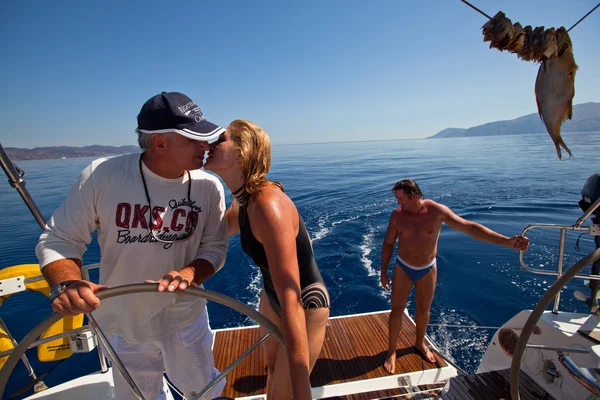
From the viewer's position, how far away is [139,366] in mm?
1624

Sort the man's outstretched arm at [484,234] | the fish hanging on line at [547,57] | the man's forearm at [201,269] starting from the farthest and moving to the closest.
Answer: the man's outstretched arm at [484,234], the man's forearm at [201,269], the fish hanging on line at [547,57]

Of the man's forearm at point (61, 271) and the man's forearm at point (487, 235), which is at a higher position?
the man's forearm at point (61, 271)

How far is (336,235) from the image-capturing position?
7.37 meters

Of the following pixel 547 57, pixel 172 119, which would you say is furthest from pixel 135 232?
pixel 547 57

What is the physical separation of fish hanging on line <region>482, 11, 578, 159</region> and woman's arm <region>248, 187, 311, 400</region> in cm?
95

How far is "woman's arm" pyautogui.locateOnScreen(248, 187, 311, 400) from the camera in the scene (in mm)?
1031

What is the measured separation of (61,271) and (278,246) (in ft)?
2.86

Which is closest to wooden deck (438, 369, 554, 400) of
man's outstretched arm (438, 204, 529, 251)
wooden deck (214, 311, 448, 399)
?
wooden deck (214, 311, 448, 399)

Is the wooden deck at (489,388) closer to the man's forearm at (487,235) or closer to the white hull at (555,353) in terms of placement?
the white hull at (555,353)

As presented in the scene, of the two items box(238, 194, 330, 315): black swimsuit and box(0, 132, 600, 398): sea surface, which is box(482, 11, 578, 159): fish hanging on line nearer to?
box(238, 194, 330, 315): black swimsuit

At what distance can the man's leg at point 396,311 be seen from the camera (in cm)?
249

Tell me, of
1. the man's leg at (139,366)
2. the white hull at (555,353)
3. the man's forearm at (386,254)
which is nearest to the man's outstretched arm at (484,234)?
the man's forearm at (386,254)

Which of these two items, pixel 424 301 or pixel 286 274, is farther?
pixel 424 301

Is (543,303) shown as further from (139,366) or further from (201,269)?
(139,366)
